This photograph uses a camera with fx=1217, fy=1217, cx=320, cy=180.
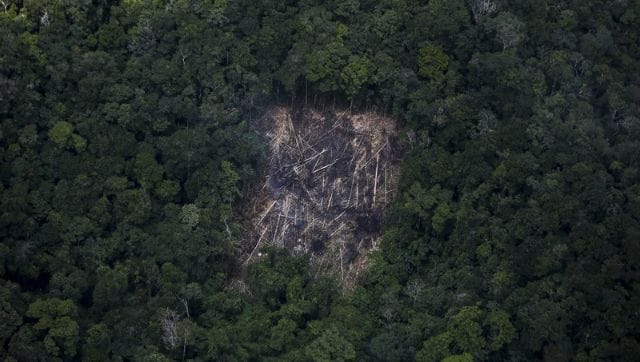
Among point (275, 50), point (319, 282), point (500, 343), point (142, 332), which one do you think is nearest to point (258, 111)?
point (275, 50)

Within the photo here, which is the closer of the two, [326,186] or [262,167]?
[326,186]

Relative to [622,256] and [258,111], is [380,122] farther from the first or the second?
[622,256]

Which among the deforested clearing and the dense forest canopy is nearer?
the dense forest canopy

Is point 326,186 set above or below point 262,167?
below

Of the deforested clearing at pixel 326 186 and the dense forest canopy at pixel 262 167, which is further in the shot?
the deforested clearing at pixel 326 186
